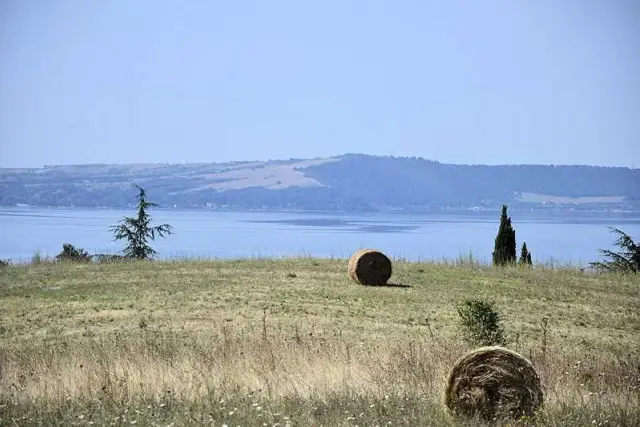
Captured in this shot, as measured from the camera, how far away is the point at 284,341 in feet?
53.9

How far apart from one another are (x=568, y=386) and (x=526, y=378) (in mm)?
1704

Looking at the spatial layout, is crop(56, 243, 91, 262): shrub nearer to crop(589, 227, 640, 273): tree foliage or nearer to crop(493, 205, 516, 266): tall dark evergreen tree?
crop(493, 205, 516, 266): tall dark evergreen tree

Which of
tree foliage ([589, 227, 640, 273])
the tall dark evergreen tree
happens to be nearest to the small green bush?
the tall dark evergreen tree

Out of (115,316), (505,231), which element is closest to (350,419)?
(115,316)

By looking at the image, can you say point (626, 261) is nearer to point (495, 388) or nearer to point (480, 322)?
point (480, 322)

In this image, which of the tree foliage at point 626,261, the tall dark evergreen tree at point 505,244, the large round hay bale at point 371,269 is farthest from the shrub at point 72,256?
the tree foliage at point 626,261

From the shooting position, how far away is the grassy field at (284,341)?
32.8ft

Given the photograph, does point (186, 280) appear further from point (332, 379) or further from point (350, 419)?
point (350, 419)

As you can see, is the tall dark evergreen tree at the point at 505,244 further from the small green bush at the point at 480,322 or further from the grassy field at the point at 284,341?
the small green bush at the point at 480,322

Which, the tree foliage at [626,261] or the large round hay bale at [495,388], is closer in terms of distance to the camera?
the large round hay bale at [495,388]

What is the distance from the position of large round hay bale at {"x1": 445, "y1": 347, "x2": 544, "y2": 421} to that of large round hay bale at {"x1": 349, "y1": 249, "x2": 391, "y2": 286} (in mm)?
18590

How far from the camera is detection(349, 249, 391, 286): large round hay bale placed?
94.7 ft

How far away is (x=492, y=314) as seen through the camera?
15.8m

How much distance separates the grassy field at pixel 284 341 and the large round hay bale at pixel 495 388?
0.89ft
